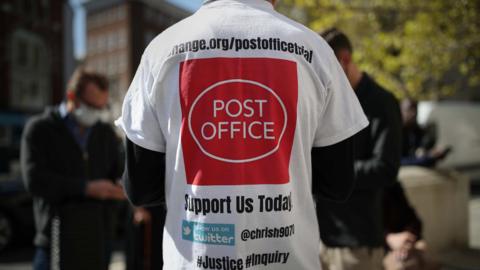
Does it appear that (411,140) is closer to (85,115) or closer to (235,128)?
(85,115)

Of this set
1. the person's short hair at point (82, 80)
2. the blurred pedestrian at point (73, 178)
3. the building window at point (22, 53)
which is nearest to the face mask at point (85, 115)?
the blurred pedestrian at point (73, 178)

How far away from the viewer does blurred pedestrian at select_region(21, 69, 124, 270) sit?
2.80 meters

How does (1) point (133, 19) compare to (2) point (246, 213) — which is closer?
(2) point (246, 213)

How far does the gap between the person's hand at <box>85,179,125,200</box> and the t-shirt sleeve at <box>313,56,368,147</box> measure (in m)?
1.90

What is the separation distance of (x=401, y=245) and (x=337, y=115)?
1473 millimetres

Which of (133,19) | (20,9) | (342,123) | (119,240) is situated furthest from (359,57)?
(133,19)

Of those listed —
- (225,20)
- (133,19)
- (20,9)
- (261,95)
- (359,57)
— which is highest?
(133,19)

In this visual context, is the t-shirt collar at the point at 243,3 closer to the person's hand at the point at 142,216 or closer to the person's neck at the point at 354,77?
the person's neck at the point at 354,77

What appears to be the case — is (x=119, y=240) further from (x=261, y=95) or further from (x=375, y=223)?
(x=261, y=95)

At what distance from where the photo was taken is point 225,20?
1.44 meters

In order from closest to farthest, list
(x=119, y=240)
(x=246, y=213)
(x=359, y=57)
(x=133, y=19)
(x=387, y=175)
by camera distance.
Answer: (x=246, y=213) < (x=387, y=175) < (x=119, y=240) < (x=359, y=57) < (x=133, y=19)

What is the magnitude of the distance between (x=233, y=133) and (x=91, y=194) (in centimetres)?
195

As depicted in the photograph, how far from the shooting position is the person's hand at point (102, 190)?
3.04 m

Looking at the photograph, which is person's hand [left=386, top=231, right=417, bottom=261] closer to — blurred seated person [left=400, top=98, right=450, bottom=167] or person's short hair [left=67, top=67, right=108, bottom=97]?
person's short hair [left=67, top=67, right=108, bottom=97]
